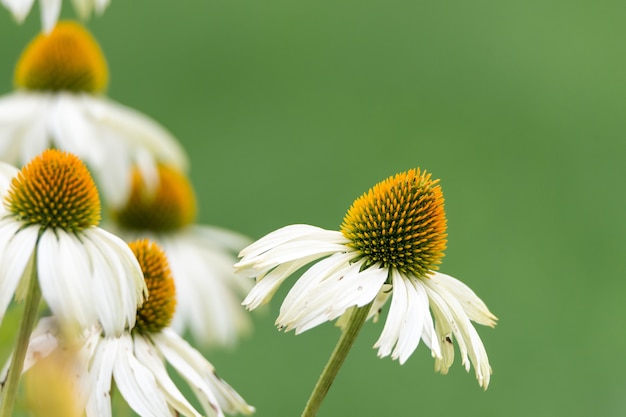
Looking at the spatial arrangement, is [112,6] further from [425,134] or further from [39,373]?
[39,373]

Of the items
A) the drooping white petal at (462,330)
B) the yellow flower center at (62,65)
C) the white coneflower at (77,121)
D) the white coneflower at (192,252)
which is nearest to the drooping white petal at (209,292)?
the white coneflower at (192,252)

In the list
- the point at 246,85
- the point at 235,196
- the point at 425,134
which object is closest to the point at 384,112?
the point at 425,134

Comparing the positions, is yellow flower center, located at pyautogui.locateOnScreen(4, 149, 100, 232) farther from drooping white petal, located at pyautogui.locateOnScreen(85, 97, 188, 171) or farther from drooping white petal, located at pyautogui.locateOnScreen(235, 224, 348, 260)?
drooping white petal, located at pyautogui.locateOnScreen(85, 97, 188, 171)

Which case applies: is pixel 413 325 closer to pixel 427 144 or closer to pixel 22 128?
pixel 22 128

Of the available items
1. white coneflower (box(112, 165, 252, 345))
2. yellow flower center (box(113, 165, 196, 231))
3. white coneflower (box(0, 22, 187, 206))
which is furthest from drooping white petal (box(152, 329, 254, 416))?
yellow flower center (box(113, 165, 196, 231))

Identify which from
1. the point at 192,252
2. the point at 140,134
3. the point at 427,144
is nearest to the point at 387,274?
the point at 140,134
